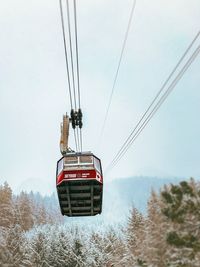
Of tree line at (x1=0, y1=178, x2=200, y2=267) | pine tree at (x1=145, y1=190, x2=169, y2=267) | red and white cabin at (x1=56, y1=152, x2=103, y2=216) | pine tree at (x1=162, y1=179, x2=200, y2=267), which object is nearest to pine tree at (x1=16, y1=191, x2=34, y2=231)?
tree line at (x1=0, y1=178, x2=200, y2=267)

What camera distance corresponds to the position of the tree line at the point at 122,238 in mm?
40562

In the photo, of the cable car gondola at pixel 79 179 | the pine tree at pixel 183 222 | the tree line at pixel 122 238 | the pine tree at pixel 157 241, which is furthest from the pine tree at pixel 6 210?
the cable car gondola at pixel 79 179

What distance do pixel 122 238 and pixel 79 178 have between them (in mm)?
57094

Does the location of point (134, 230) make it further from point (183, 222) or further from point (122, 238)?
point (183, 222)

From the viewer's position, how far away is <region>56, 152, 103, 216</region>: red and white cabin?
28766mm

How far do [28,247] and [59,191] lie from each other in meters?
49.4

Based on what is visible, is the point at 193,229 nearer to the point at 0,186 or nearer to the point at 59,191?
the point at 59,191

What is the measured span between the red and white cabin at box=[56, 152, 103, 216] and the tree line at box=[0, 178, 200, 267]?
38.4 ft

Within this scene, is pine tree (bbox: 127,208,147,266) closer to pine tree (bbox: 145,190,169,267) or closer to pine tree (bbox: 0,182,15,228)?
pine tree (bbox: 145,190,169,267)

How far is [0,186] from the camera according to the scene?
378ft

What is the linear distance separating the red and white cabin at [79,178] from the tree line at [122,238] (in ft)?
38.4

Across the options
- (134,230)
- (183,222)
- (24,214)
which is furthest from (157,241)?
(24,214)

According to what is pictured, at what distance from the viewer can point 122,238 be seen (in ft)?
274

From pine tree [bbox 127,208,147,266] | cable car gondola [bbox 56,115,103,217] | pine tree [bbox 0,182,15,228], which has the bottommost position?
cable car gondola [bbox 56,115,103,217]
